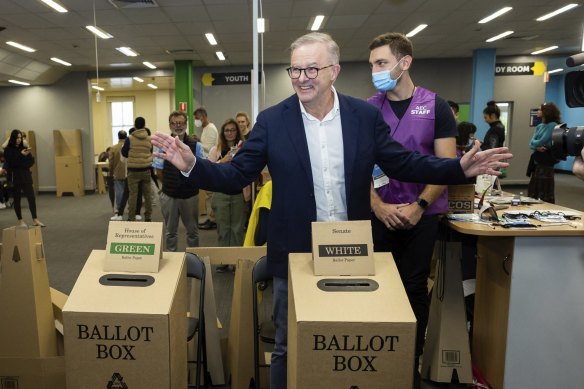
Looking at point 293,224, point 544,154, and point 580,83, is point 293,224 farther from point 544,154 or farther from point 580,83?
point 544,154

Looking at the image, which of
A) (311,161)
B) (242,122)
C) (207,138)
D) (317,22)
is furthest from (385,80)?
(317,22)

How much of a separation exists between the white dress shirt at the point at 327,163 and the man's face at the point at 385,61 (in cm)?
61

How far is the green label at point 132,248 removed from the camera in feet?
4.66

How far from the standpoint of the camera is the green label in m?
1.42

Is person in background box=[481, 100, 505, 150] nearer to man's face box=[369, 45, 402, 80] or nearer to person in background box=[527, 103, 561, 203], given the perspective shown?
person in background box=[527, 103, 561, 203]

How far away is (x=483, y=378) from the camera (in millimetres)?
2322

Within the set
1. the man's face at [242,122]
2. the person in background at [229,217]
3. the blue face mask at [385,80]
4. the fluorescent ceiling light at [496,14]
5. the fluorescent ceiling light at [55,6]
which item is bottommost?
the person in background at [229,217]

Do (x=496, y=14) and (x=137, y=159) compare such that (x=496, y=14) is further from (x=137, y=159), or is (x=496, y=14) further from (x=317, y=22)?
(x=137, y=159)

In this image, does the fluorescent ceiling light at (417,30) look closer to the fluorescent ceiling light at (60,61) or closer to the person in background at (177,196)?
the person in background at (177,196)

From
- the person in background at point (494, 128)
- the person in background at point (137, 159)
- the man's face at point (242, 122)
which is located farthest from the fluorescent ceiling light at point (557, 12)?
the person in background at point (137, 159)

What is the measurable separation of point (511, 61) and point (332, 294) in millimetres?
11543

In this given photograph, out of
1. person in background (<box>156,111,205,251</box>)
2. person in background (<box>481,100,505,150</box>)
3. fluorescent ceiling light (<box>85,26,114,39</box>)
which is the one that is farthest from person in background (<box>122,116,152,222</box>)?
person in background (<box>481,100,505,150</box>)

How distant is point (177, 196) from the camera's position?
3.98 meters

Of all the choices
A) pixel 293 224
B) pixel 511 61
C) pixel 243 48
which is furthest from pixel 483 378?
pixel 511 61
